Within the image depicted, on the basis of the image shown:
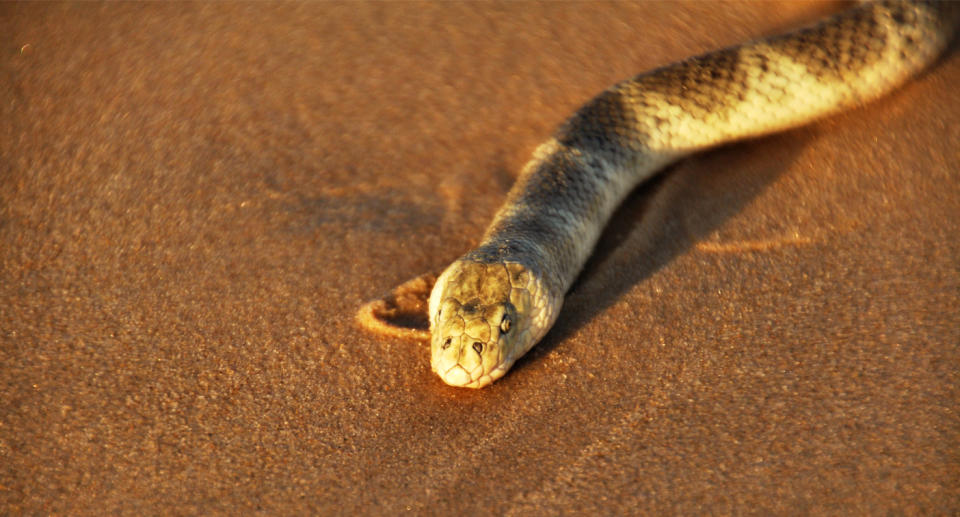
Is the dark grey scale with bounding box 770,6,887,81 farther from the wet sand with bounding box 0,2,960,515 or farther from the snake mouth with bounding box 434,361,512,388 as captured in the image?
the snake mouth with bounding box 434,361,512,388

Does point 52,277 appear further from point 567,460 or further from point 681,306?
point 681,306

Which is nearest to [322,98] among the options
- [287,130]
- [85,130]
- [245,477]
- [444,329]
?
[287,130]

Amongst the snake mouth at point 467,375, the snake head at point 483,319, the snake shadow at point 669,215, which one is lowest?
the snake shadow at point 669,215

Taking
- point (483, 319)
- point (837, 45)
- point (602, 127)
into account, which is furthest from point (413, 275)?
point (837, 45)

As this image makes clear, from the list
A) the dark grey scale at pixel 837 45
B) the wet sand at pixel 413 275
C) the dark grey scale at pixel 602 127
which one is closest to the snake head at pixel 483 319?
the wet sand at pixel 413 275

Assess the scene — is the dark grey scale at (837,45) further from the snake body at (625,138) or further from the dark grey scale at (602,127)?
the dark grey scale at (602,127)

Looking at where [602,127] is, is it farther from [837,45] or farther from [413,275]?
[837,45]

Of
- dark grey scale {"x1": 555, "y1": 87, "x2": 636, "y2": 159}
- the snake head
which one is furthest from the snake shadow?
dark grey scale {"x1": 555, "y1": 87, "x2": 636, "y2": 159}
